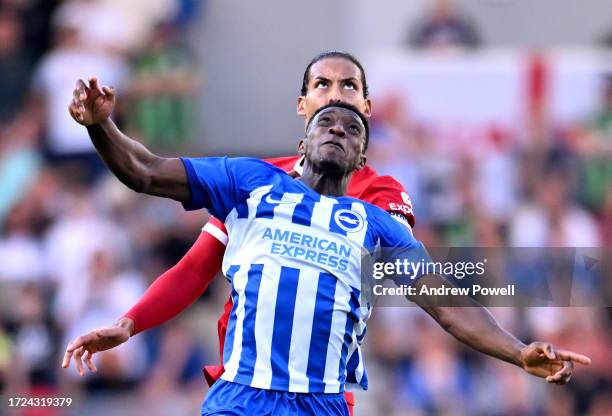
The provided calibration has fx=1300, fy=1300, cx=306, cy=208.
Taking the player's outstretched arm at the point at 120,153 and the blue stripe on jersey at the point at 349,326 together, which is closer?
the player's outstretched arm at the point at 120,153

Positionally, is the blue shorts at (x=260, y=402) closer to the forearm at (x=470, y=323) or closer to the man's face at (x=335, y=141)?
the forearm at (x=470, y=323)

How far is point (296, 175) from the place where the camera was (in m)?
5.71

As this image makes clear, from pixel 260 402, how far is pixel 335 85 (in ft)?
5.36

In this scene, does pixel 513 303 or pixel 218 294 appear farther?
pixel 218 294

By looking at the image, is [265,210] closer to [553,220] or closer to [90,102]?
[90,102]

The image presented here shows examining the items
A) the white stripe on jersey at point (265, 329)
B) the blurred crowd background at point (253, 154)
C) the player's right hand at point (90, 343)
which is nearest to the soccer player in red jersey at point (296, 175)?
the player's right hand at point (90, 343)

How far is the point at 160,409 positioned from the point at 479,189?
10.1 feet

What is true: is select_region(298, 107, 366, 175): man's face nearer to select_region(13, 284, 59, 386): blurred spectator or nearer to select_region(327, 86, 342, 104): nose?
select_region(327, 86, 342, 104): nose

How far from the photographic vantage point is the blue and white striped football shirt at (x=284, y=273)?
5109mm

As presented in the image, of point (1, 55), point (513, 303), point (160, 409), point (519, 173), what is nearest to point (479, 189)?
point (519, 173)

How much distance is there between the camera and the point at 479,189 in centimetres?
1047

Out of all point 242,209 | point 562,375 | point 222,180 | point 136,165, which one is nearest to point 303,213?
point 242,209

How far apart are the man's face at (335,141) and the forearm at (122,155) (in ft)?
2.45

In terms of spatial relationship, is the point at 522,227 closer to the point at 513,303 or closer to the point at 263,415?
the point at 513,303
